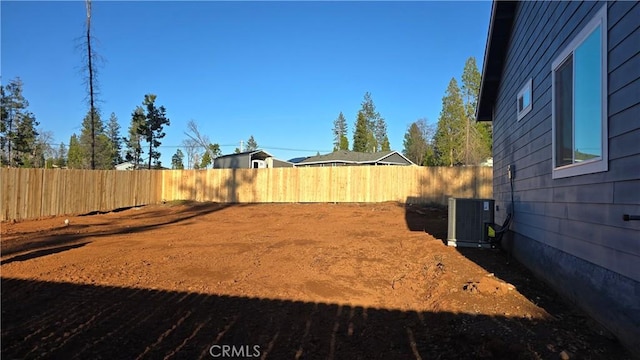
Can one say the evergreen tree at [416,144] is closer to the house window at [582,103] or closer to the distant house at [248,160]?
the distant house at [248,160]

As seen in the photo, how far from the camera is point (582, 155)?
414 cm

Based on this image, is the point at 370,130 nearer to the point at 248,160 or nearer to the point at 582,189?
the point at 248,160

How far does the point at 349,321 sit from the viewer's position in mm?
4219

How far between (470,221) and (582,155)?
4149 mm

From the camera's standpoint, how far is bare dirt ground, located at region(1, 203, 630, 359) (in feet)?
11.5

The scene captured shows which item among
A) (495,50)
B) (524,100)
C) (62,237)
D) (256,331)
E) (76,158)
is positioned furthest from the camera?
(76,158)

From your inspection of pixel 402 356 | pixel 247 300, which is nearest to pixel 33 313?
pixel 247 300

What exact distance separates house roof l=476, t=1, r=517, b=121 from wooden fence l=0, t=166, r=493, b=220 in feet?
27.4

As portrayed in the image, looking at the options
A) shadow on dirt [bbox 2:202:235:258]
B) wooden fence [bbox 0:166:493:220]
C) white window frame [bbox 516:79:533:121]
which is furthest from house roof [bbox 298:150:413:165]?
white window frame [bbox 516:79:533:121]

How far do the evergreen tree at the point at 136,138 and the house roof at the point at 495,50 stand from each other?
34.7 metres

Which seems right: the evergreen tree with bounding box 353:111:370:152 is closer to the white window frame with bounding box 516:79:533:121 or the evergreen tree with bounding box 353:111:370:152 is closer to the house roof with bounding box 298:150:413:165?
the house roof with bounding box 298:150:413:165

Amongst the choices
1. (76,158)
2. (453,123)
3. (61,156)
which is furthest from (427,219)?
(61,156)

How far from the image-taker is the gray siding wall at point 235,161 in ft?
111

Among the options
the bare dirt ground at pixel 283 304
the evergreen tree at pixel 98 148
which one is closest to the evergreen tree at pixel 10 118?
the evergreen tree at pixel 98 148
